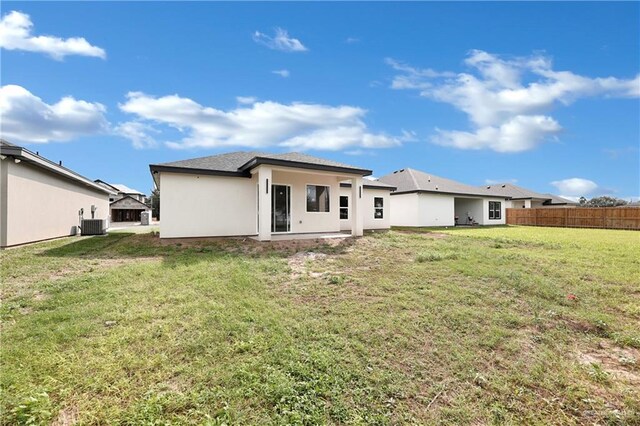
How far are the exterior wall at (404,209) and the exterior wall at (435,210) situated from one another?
1.22ft

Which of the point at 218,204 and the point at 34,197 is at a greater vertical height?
the point at 34,197

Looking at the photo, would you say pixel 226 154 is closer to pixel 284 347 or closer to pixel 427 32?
pixel 427 32

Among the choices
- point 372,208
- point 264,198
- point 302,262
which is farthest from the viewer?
point 372,208

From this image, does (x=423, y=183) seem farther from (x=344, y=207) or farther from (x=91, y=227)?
(x=91, y=227)

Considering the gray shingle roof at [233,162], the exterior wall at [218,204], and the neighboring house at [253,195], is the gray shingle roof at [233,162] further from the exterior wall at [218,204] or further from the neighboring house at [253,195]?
the exterior wall at [218,204]

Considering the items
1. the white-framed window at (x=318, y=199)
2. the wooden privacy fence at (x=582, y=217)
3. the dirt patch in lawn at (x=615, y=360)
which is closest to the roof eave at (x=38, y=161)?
the white-framed window at (x=318, y=199)

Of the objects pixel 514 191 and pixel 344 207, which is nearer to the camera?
pixel 344 207

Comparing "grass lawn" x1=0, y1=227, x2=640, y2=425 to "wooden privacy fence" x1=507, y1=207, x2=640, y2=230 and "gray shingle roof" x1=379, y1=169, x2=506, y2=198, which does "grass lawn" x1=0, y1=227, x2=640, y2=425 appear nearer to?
"gray shingle roof" x1=379, y1=169, x2=506, y2=198

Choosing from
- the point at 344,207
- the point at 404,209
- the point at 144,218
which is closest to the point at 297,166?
the point at 344,207

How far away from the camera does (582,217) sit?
2461 cm

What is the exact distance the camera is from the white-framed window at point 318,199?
557 inches

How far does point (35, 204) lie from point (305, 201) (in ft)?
37.2

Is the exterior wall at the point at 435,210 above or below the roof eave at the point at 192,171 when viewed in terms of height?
below

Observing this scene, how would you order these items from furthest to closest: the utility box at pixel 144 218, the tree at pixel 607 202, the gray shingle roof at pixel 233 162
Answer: the tree at pixel 607 202 < the utility box at pixel 144 218 < the gray shingle roof at pixel 233 162
